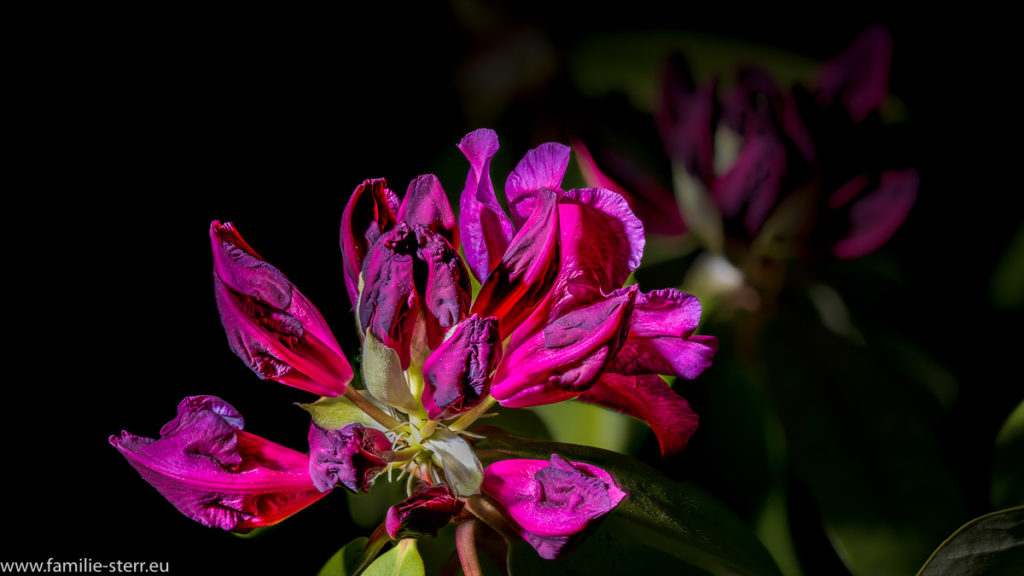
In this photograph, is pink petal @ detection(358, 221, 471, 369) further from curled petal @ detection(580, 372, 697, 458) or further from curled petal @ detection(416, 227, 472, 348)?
curled petal @ detection(580, 372, 697, 458)

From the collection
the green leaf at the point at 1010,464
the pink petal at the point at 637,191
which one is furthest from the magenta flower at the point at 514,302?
the green leaf at the point at 1010,464

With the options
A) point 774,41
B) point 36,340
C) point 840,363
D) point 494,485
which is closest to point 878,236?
point 840,363

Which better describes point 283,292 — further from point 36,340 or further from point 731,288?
point 731,288

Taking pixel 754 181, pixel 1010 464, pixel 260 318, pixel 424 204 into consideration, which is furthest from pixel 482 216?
pixel 1010 464

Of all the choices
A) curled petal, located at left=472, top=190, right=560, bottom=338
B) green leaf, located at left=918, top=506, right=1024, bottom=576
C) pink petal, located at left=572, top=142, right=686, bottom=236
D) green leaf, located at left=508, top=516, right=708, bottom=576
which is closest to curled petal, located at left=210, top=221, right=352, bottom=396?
curled petal, located at left=472, top=190, right=560, bottom=338

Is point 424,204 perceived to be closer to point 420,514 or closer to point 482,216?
point 482,216
